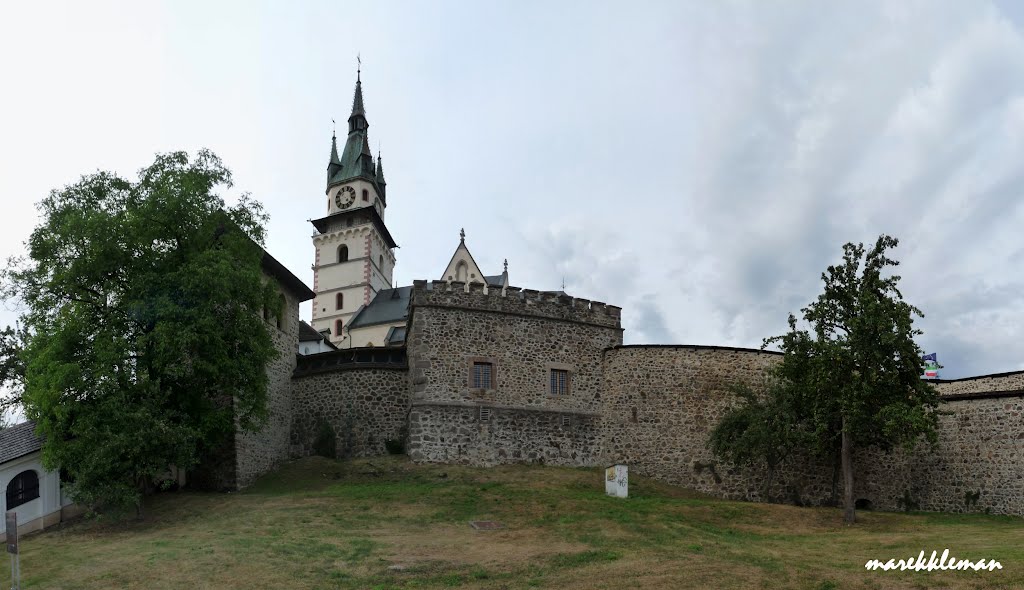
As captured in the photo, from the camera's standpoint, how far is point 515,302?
1218 inches

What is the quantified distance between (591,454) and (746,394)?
247 inches

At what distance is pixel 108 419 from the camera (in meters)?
22.5

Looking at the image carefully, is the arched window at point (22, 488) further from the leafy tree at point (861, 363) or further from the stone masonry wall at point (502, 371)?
the leafy tree at point (861, 363)

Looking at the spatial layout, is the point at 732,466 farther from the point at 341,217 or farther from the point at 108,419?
the point at 341,217

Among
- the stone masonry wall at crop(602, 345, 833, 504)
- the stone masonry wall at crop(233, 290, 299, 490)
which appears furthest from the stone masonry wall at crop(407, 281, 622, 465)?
the stone masonry wall at crop(233, 290, 299, 490)

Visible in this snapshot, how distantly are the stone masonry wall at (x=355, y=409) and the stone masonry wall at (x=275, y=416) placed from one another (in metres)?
0.64

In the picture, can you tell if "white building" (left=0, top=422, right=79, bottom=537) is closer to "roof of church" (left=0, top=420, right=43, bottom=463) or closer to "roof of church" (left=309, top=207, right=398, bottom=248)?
"roof of church" (left=0, top=420, right=43, bottom=463)

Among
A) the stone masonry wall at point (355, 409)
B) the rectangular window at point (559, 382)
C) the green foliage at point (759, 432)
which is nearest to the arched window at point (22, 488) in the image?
the stone masonry wall at point (355, 409)

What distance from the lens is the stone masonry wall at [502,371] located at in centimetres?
2883

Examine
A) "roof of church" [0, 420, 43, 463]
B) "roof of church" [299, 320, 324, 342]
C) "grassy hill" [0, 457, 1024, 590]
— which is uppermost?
"roof of church" [299, 320, 324, 342]

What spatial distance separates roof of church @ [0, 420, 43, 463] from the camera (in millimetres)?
23578

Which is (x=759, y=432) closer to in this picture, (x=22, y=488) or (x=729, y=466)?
(x=729, y=466)

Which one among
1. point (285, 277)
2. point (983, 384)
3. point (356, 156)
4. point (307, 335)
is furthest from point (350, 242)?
point (983, 384)

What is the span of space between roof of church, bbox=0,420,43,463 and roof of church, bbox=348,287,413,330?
31.6m
